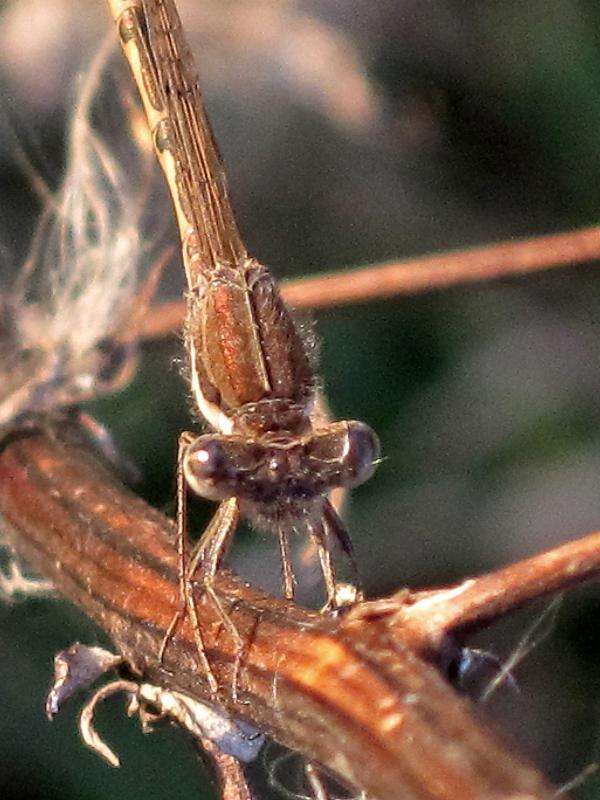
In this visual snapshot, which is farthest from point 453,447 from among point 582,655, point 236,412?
point 236,412

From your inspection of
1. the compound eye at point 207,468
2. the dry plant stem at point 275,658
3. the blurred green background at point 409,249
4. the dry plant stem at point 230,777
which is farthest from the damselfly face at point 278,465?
the blurred green background at point 409,249

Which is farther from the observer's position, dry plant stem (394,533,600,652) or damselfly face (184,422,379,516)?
damselfly face (184,422,379,516)

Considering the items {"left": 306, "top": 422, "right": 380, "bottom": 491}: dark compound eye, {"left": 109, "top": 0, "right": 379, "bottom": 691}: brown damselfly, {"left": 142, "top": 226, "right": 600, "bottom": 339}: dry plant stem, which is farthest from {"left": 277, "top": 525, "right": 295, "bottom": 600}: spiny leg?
{"left": 142, "top": 226, "right": 600, "bottom": 339}: dry plant stem

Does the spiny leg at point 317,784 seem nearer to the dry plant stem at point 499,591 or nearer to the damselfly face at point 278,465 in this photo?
the dry plant stem at point 499,591

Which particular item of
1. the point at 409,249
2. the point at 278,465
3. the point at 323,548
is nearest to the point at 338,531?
the point at 323,548

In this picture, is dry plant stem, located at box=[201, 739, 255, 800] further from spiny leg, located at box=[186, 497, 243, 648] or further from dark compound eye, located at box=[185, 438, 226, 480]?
dark compound eye, located at box=[185, 438, 226, 480]

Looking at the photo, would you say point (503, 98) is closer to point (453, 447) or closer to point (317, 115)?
point (317, 115)
